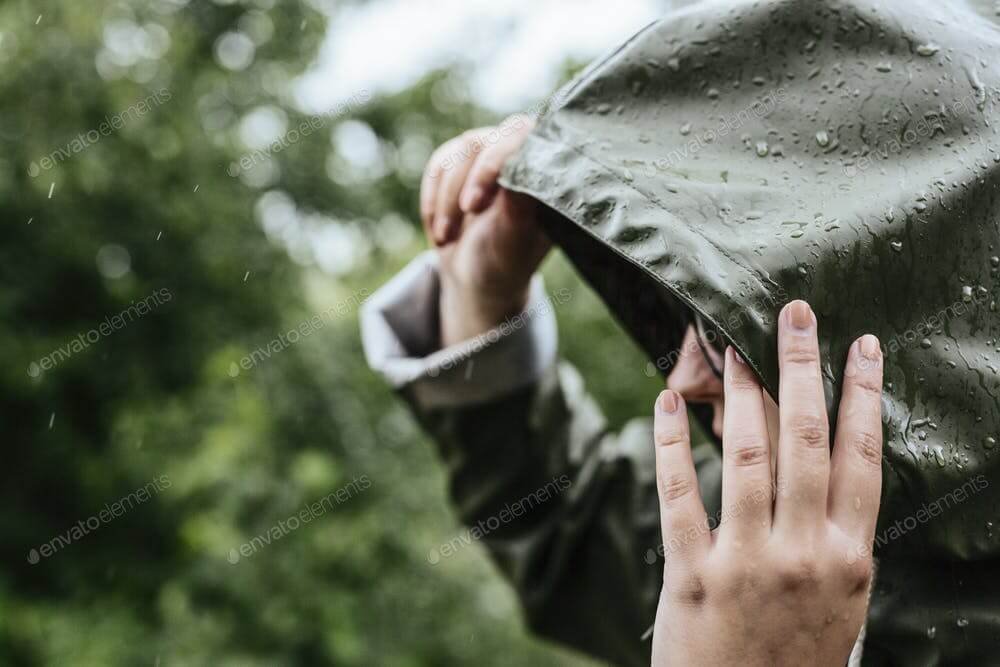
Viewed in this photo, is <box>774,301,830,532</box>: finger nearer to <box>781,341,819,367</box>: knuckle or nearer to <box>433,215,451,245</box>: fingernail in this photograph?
<box>781,341,819,367</box>: knuckle

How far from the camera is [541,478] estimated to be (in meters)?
2.06

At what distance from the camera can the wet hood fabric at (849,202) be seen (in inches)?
43.0

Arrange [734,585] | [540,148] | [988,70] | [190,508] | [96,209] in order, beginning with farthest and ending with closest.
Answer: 1. [190,508]
2. [96,209]
3. [540,148]
4. [988,70]
5. [734,585]

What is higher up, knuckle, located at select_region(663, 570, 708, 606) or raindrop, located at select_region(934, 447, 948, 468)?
raindrop, located at select_region(934, 447, 948, 468)

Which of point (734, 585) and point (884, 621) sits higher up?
point (734, 585)

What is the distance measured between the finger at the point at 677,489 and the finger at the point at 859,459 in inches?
5.7

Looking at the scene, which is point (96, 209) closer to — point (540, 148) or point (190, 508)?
point (190, 508)

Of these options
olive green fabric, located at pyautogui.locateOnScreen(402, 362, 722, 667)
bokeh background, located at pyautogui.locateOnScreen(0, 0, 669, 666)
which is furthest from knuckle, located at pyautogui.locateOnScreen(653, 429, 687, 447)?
bokeh background, located at pyautogui.locateOnScreen(0, 0, 669, 666)

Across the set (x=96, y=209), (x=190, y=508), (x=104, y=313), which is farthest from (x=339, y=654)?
(x=96, y=209)

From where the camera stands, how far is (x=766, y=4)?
50.8 inches

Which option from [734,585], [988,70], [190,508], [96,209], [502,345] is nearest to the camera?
[734,585]

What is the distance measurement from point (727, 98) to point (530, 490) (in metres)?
1.03

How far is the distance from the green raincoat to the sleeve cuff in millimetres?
622

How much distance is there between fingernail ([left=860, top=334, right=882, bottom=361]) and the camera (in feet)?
3.54
